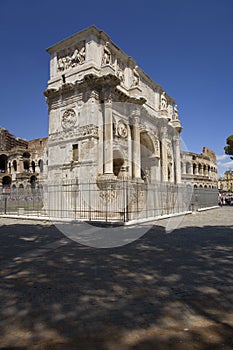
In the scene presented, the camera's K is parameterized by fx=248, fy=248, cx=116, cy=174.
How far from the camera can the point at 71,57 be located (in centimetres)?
1656

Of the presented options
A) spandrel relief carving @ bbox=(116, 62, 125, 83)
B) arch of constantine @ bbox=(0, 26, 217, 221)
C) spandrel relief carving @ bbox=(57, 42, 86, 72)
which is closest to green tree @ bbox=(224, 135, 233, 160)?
arch of constantine @ bbox=(0, 26, 217, 221)

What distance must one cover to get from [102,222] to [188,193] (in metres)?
12.0

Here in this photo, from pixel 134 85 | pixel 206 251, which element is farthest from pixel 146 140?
pixel 206 251

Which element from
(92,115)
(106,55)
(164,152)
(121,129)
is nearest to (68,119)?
(92,115)

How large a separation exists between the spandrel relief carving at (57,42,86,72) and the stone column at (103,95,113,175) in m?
3.65

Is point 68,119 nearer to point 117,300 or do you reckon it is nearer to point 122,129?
point 122,129

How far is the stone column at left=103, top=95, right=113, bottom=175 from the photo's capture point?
14.1 meters

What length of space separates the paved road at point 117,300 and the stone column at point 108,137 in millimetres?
8766

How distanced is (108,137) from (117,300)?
12088 mm

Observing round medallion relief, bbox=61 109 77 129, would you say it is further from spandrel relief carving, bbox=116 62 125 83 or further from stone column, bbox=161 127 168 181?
stone column, bbox=161 127 168 181

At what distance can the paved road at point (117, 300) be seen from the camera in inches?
87.7

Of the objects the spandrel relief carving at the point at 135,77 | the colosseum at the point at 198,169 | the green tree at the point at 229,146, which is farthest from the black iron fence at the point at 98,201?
the colosseum at the point at 198,169

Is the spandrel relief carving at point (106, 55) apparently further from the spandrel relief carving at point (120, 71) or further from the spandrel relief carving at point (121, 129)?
the spandrel relief carving at point (121, 129)

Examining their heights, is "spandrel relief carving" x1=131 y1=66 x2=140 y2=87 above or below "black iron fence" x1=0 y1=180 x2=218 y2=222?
above
